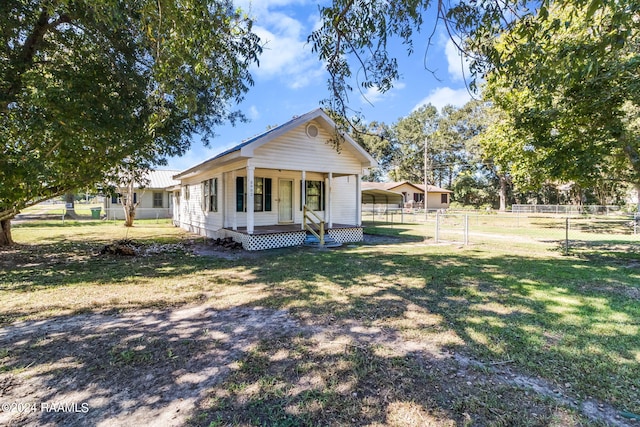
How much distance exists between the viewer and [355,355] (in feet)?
10.3

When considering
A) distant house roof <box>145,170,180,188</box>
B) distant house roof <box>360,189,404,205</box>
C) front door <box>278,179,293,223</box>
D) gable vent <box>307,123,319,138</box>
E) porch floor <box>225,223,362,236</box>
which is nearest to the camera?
porch floor <box>225,223,362,236</box>

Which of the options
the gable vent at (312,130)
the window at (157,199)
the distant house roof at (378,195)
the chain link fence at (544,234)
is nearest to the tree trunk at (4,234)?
the gable vent at (312,130)

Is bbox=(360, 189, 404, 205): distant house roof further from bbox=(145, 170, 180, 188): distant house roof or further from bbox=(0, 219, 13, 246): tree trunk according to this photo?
bbox=(145, 170, 180, 188): distant house roof

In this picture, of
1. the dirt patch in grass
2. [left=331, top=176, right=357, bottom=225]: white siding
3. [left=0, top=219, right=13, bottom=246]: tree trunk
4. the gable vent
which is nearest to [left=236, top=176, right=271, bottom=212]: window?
the gable vent

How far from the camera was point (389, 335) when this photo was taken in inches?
142

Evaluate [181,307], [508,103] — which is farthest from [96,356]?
[508,103]

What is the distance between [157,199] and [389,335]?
27.1 meters

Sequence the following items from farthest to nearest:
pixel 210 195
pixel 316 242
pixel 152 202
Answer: pixel 152 202, pixel 210 195, pixel 316 242

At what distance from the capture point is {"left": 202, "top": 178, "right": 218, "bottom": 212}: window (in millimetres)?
12898

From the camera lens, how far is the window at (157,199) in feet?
85.3

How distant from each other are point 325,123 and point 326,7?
7.41m

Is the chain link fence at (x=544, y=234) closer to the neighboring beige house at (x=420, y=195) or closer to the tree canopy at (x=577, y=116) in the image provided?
the tree canopy at (x=577, y=116)

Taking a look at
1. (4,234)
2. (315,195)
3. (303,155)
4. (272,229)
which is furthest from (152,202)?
(303,155)

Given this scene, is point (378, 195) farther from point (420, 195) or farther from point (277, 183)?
point (420, 195)
